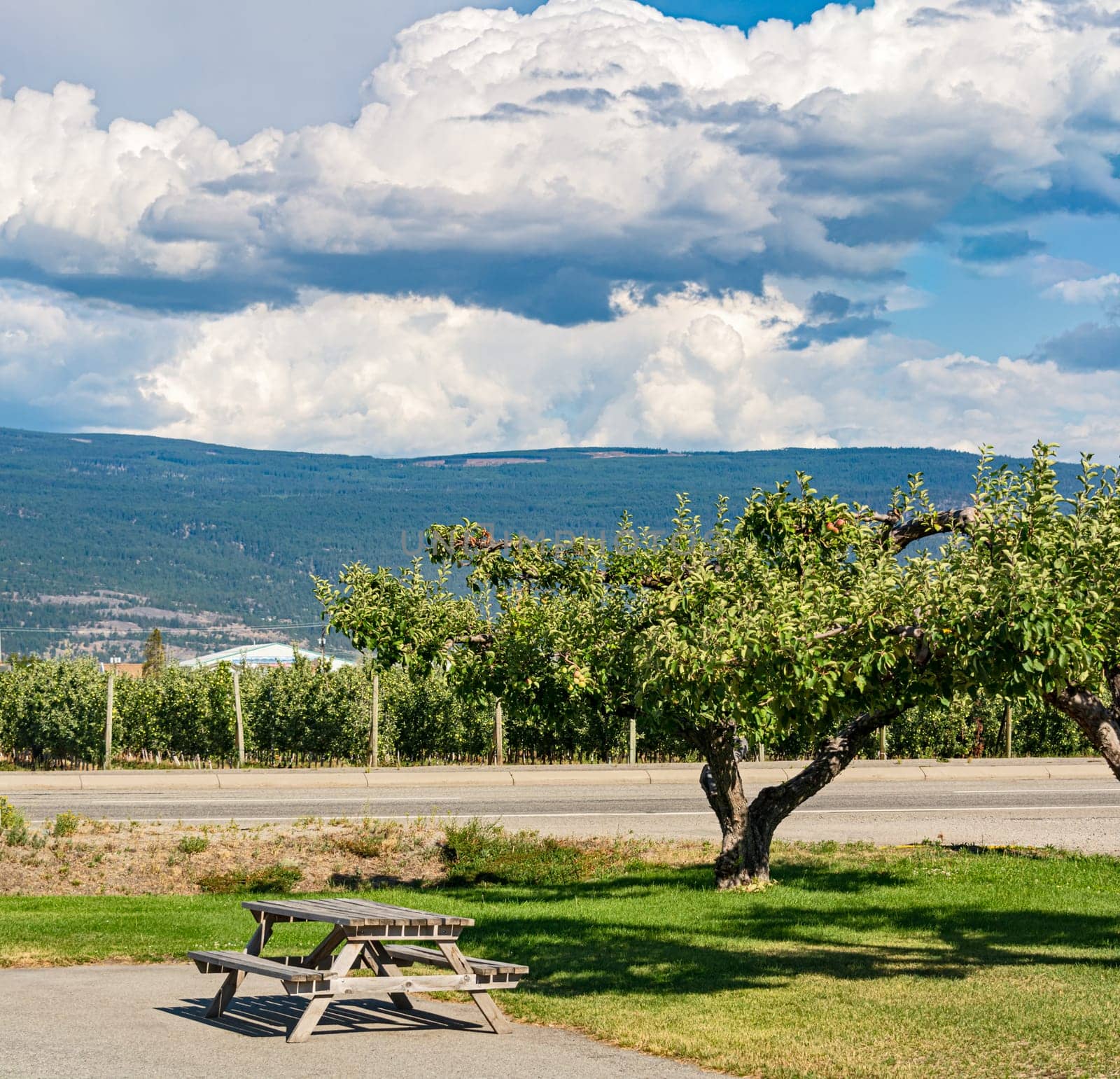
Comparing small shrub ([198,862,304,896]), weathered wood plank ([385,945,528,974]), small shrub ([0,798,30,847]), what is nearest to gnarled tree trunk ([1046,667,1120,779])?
weathered wood plank ([385,945,528,974])

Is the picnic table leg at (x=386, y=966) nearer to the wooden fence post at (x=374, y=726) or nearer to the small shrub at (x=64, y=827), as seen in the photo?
the small shrub at (x=64, y=827)

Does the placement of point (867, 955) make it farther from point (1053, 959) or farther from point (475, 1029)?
point (475, 1029)

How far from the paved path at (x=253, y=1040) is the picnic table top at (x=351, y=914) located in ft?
2.14

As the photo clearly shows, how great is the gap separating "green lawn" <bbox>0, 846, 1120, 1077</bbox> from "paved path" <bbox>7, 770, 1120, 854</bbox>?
2.61 m

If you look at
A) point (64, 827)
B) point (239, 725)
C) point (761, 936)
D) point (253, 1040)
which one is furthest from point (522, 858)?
point (239, 725)

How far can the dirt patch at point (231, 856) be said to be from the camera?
15055 millimetres

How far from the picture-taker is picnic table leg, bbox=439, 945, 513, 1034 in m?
8.62

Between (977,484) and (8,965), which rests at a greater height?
(977,484)

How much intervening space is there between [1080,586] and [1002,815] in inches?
553

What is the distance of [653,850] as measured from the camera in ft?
55.9

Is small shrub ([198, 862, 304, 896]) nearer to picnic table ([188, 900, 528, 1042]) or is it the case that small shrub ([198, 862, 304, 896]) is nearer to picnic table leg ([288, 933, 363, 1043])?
picnic table ([188, 900, 528, 1042])

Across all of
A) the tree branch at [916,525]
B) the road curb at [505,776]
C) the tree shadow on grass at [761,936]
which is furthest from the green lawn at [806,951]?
the road curb at [505,776]

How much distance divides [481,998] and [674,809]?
43.7 feet

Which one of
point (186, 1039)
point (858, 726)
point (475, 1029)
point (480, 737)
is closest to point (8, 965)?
point (186, 1039)
